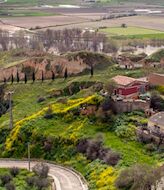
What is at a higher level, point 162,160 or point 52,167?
point 162,160

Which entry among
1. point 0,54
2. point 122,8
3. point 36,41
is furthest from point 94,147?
point 122,8

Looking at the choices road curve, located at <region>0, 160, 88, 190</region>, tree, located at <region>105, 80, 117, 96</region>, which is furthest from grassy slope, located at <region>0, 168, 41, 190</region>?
tree, located at <region>105, 80, 117, 96</region>

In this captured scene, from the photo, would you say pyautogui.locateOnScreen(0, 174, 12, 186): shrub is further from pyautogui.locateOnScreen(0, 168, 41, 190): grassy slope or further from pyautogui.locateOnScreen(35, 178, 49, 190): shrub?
pyautogui.locateOnScreen(35, 178, 49, 190): shrub

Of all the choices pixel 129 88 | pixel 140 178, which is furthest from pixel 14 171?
pixel 129 88

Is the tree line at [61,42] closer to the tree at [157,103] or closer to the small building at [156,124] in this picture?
the tree at [157,103]

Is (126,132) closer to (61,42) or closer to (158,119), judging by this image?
(158,119)

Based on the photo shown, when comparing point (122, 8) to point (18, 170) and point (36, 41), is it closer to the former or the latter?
point (36, 41)
